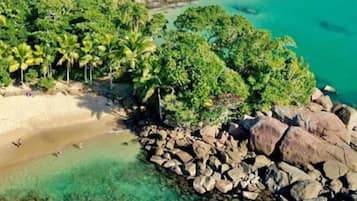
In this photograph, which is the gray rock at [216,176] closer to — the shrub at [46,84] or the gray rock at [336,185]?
the gray rock at [336,185]

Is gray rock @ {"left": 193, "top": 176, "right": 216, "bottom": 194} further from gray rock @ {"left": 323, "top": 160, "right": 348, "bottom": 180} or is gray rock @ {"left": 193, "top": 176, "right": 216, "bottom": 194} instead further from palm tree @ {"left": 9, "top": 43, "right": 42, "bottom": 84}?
palm tree @ {"left": 9, "top": 43, "right": 42, "bottom": 84}

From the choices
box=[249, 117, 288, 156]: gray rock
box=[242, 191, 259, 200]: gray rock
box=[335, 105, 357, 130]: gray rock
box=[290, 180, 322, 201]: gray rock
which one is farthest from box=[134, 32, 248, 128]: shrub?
box=[290, 180, 322, 201]: gray rock

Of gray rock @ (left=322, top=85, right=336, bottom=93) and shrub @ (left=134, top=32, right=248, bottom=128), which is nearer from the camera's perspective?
shrub @ (left=134, top=32, right=248, bottom=128)

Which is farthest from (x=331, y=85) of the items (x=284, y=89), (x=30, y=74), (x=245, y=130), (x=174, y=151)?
(x=30, y=74)

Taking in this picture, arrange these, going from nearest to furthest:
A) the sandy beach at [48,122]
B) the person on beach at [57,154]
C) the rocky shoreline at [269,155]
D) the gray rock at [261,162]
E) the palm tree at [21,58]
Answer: the rocky shoreline at [269,155]
the gray rock at [261,162]
the person on beach at [57,154]
the sandy beach at [48,122]
the palm tree at [21,58]

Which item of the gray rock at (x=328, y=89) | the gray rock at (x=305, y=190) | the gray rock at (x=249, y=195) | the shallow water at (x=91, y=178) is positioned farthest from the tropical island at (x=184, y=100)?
the gray rock at (x=328, y=89)

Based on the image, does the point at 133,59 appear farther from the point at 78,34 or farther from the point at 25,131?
the point at 25,131
